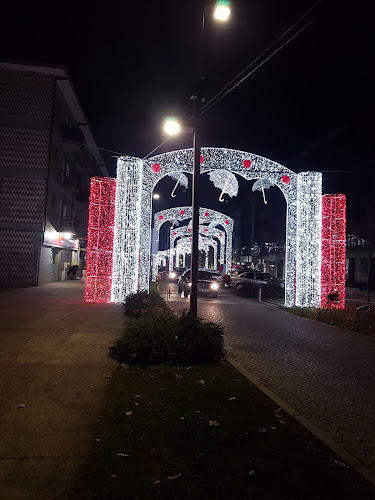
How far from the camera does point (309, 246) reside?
55.9 feet

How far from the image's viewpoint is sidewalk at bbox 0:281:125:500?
133 inches

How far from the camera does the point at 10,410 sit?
15.8 ft

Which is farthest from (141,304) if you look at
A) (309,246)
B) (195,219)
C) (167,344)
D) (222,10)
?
(222,10)

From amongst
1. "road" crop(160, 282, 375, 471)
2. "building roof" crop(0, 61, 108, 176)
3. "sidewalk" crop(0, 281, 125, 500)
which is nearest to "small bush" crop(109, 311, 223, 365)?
"sidewalk" crop(0, 281, 125, 500)

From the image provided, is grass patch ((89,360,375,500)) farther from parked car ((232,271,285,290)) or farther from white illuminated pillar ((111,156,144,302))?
parked car ((232,271,285,290))

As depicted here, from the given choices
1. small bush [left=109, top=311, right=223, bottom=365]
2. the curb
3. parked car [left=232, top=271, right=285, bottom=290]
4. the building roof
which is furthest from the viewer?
parked car [left=232, top=271, right=285, bottom=290]

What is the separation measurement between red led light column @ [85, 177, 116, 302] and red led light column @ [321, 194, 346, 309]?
30.0ft

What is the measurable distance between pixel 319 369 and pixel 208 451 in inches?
167

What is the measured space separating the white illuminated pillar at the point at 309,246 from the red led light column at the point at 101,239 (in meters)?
8.06

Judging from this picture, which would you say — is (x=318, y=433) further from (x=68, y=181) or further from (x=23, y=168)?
(x=68, y=181)

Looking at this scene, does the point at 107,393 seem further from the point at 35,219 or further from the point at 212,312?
the point at 35,219

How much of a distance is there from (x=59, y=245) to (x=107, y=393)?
24248 mm

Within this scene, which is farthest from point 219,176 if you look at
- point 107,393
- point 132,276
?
point 107,393

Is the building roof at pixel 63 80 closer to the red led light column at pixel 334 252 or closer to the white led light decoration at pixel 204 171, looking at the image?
the white led light decoration at pixel 204 171
